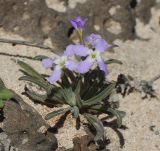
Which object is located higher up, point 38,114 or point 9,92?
point 9,92

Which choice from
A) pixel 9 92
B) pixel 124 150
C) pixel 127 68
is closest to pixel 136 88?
pixel 127 68

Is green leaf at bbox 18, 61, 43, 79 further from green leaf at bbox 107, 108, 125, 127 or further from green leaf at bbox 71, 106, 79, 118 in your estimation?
green leaf at bbox 107, 108, 125, 127

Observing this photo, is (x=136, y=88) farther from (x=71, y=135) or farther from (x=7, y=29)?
(x=7, y=29)

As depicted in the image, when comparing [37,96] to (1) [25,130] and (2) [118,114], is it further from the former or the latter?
(2) [118,114]

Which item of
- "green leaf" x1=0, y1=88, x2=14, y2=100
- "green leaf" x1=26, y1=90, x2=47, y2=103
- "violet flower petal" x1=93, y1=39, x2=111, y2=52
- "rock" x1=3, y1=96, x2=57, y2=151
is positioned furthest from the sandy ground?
"violet flower petal" x1=93, y1=39, x2=111, y2=52

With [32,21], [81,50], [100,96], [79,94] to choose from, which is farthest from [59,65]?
[32,21]

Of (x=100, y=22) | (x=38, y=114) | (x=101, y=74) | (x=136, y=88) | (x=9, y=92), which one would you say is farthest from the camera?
(x=100, y=22)

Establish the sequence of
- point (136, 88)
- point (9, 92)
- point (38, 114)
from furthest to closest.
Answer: point (136, 88)
point (38, 114)
point (9, 92)
